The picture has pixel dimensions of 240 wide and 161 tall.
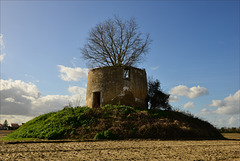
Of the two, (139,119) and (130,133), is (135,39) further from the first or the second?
(130,133)

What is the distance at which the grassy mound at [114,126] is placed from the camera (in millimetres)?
11656

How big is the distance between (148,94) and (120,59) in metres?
4.76

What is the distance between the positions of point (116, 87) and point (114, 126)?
5.13m

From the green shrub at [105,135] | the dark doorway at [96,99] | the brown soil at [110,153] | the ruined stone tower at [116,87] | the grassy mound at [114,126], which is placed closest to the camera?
the brown soil at [110,153]

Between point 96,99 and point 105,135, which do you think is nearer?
point 105,135

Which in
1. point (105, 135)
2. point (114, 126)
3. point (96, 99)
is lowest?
point (105, 135)

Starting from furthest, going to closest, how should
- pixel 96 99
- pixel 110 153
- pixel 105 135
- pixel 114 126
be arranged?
pixel 96 99 < pixel 114 126 < pixel 105 135 < pixel 110 153

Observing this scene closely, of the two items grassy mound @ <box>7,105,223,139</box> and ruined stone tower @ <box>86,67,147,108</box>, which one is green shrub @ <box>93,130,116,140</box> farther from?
ruined stone tower @ <box>86,67,147,108</box>

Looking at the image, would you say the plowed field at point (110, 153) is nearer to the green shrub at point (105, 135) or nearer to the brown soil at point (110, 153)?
the brown soil at point (110, 153)

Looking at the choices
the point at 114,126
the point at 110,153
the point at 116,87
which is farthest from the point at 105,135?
the point at 116,87

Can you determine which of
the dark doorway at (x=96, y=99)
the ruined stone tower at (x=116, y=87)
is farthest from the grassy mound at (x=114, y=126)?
the dark doorway at (x=96, y=99)

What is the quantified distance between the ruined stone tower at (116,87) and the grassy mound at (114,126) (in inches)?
76.6

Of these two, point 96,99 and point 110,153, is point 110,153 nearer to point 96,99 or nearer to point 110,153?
point 110,153

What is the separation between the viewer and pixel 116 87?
16.8 m
